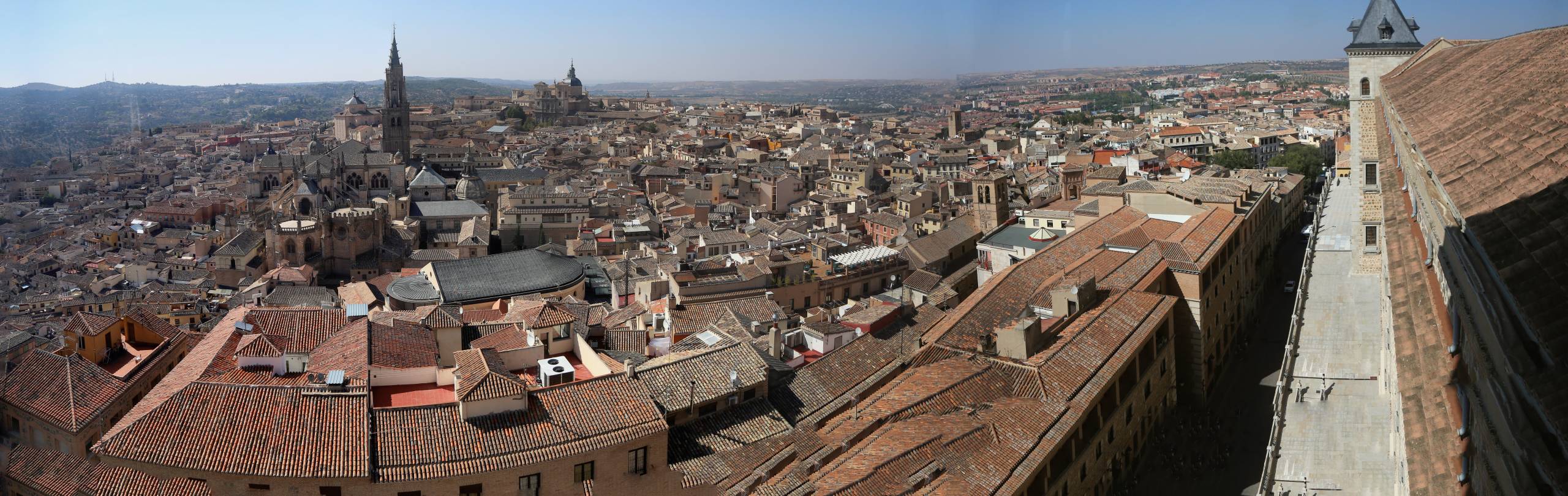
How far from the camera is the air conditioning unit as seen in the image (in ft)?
25.8

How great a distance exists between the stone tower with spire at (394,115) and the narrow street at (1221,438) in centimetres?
2881

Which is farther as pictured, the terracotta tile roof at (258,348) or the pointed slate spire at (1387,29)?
the pointed slate spire at (1387,29)

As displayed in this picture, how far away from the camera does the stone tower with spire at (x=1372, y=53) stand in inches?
597

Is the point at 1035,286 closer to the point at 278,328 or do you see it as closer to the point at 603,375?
the point at 603,375

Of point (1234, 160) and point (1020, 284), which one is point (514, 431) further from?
point (1234, 160)

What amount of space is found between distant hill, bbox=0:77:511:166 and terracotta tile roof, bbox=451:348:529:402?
19849 millimetres

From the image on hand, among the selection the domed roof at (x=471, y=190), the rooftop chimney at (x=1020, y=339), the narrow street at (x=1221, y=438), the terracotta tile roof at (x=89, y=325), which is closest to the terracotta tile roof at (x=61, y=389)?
the terracotta tile roof at (x=89, y=325)

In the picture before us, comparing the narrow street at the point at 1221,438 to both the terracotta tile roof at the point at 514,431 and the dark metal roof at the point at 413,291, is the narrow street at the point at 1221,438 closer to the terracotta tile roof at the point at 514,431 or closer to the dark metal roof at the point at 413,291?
the terracotta tile roof at the point at 514,431

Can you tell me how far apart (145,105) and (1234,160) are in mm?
51468

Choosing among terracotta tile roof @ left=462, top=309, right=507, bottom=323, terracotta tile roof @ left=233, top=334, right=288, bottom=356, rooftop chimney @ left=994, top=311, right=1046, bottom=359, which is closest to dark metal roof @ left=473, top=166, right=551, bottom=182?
terracotta tile roof @ left=462, top=309, right=507, bottom=323

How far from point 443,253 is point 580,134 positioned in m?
27.4

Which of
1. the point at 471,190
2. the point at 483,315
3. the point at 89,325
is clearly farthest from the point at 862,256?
the point at 471,190

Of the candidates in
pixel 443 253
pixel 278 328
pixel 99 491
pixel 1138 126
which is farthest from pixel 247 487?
pixel 1138 126

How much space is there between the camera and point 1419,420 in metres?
3.56
